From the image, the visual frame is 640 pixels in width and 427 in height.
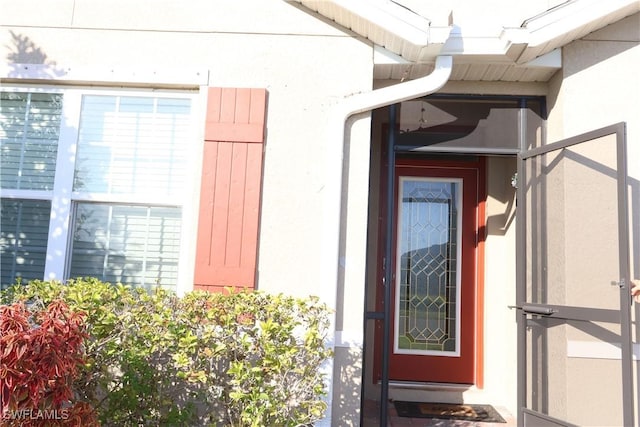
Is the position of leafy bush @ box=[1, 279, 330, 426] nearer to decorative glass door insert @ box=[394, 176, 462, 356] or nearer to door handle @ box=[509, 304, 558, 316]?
door handle @ box=[509, 304, 558, 316]

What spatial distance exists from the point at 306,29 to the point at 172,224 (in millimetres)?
1795

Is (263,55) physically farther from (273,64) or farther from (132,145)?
(132,145)

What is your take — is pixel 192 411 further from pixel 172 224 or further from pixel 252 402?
pixel 172 224

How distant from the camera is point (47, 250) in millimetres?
3570

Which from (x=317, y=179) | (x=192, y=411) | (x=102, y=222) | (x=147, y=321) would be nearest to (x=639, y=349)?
(x=317, y=179)

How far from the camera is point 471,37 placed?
141 inches

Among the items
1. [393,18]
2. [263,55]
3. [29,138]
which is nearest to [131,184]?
[29,138]

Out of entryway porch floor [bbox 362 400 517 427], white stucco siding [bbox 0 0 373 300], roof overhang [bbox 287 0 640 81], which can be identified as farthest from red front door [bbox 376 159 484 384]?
white stucco siding [bbox 0 0 373 300]

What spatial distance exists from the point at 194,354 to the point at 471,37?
9.63 ft

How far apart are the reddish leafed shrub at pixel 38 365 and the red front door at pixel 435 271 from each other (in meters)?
3.37

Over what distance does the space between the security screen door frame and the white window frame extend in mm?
2441

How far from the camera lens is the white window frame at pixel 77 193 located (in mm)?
3535

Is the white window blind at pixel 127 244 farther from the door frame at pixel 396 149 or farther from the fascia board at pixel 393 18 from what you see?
the fascia board at pixel 393 18

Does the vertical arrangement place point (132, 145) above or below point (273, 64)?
below
